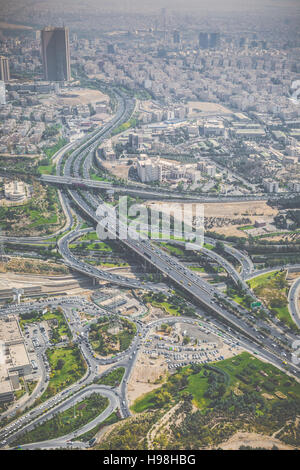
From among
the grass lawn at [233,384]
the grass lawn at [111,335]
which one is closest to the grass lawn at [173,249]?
the grass lawn at [111,335]

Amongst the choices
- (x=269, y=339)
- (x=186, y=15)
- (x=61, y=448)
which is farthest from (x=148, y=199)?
(x=186, y=15)

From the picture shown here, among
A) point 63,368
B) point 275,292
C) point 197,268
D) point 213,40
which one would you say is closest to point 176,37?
point 213,40

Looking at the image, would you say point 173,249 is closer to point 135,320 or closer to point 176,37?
point 135,320

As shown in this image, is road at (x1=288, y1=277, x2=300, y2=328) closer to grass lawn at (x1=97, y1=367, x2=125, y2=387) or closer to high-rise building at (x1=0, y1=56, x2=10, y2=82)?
grass lawn at (x1=97, y1=367, x2=125, y2=387)

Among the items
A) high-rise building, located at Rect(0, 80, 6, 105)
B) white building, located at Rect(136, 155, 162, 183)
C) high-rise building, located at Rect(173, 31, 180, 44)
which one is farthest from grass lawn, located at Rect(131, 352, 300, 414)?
high-rise building, located at Rect(173, 31, 180, 44)

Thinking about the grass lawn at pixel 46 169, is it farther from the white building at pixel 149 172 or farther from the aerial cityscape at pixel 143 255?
the white building at pixel 149 172

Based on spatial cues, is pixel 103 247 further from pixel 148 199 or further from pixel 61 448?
pixel 61 448
